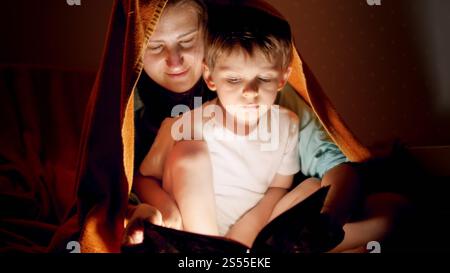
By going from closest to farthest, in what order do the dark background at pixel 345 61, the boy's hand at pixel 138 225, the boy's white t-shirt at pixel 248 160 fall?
1. the boy's hand at pixel 138 225
2. the boy's white t-shirt at pixel 248 160
3. the dark background at pixel 345 61

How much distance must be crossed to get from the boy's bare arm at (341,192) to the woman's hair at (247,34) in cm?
27

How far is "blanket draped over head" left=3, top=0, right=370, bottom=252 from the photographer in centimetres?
96

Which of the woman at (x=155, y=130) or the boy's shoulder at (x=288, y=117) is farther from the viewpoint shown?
the boy's shoulder at (x=288, y=117)

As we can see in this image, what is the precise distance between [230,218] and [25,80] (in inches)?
28.2

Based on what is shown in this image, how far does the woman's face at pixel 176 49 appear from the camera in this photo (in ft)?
3.33

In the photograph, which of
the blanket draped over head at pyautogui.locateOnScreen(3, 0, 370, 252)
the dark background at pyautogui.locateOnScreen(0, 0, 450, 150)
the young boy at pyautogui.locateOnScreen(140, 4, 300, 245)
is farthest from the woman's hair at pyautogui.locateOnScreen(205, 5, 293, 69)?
the dark background at pyautogui.locateOnScreen(0, 0, 450, 150)

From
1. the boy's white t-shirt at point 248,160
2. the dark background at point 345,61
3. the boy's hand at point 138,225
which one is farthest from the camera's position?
the dark background at point 345,61

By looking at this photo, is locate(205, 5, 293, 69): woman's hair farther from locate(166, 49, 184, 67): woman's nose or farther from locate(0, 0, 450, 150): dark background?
locate(0, 0, 450, 150): dark background

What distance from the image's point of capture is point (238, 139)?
105cm

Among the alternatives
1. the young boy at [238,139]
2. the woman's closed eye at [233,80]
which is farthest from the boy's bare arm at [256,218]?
the woman's closed eye at [233,80]

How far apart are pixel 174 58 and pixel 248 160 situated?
277 mm

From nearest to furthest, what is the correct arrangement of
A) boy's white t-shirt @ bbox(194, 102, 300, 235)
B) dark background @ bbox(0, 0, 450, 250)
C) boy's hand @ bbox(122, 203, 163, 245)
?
boy's hand @ bbox(122, 203, 163, 245) → boy's white t-shirt @ bbox(194, 102, 300, 235) → dark background @ bbox(0, 0, 450, 250)

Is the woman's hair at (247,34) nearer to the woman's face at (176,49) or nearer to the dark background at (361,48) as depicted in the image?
the woman's face at (176,49)

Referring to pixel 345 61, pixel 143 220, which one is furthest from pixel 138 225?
pixel 345 61
